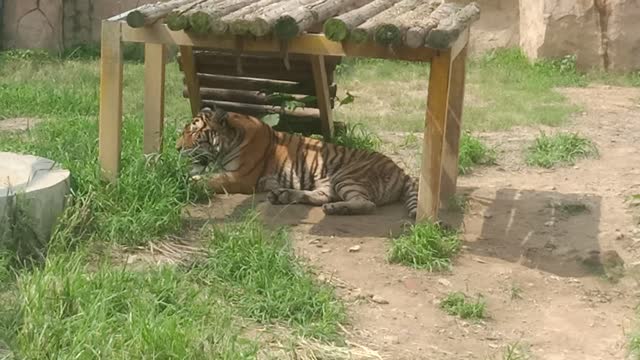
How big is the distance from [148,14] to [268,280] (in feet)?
6.23

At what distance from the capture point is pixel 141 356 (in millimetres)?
4105

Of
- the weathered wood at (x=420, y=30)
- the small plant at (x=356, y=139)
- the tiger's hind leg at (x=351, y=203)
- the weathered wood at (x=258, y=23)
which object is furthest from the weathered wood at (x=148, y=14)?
the small plant at (x=356, y=139)

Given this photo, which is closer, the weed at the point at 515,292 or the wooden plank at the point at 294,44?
the weed at the point at 515,292

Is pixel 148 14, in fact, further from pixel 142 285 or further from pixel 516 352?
pixel 516 352

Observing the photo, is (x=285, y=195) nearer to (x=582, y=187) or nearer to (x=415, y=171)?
(x=415, y=171)

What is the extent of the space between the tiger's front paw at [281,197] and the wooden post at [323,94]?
1221mm

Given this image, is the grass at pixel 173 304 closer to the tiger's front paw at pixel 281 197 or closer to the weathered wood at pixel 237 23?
the weathered wood at pixel 237 23

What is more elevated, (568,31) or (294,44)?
(294,44)

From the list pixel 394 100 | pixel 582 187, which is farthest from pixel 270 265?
pixel 394 100

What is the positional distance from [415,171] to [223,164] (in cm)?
154

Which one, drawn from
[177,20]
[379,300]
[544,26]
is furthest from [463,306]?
[544,26]

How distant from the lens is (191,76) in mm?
8180

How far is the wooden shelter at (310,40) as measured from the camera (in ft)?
19.3

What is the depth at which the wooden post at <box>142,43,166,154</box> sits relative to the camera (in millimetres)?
6773
